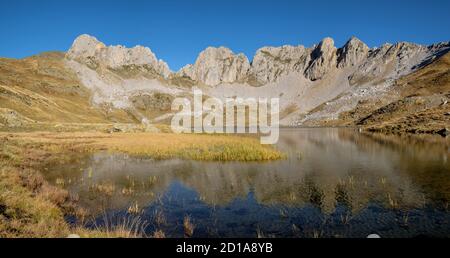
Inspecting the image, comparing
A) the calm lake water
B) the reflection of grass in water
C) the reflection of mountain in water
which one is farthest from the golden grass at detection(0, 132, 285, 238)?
the reflection of mountain in water

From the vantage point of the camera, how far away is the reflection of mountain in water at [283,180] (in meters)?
24.6

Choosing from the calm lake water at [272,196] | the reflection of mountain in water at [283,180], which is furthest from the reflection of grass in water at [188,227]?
the reflection of mountain in water at [283,180]

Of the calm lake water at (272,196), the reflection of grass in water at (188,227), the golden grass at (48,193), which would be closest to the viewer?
the golden grass at (48,193)

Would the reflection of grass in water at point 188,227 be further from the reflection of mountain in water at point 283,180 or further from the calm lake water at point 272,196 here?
the reflection of mountain in water at point 283,180

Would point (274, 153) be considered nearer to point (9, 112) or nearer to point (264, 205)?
point (264, 205)

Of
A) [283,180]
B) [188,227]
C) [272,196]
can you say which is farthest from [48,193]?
[283,180]

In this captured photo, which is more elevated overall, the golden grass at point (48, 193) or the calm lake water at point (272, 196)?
the golden grass at point (48, 193)

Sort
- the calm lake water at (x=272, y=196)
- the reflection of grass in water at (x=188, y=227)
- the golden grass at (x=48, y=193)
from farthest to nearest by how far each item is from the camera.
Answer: the calm lake water at (x=272, y=196), the reflection of grass in water at (x=188, y=227), the golden grass at (x=48, y=193)

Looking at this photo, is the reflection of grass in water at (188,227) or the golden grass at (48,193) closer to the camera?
the golden grass at (48,193)

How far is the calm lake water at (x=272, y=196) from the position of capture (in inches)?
733

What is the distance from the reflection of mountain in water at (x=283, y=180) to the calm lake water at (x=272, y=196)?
9 centimetres

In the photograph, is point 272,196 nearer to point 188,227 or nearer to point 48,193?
point 188,227
